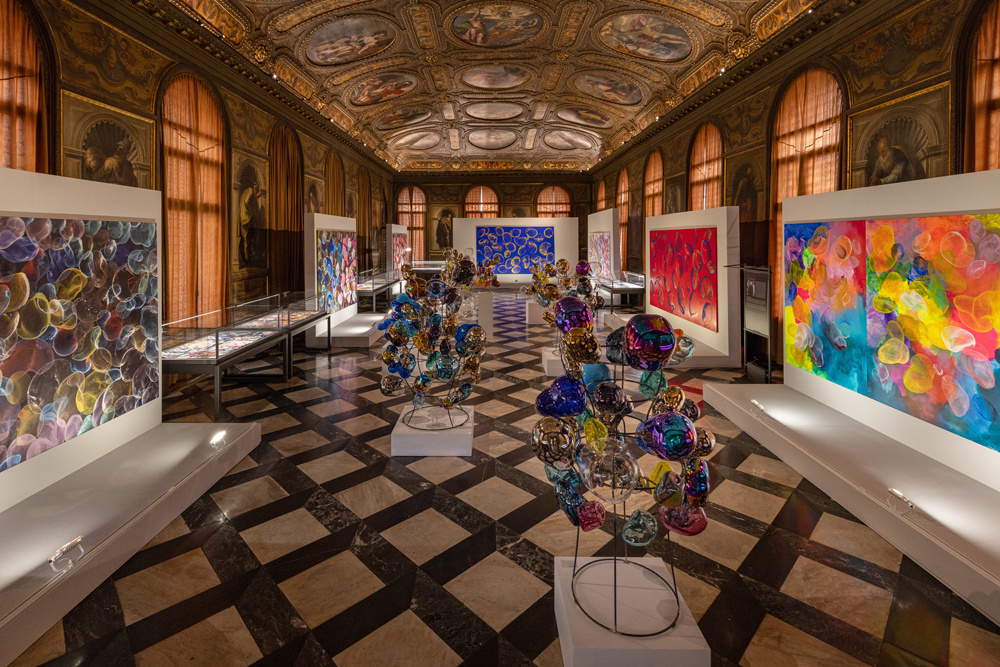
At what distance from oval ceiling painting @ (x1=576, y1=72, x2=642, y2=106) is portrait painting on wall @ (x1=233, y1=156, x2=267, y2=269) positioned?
305 inches

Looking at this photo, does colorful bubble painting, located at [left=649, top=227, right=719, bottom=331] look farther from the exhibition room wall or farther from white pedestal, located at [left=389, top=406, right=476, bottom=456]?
the exhibition room wall

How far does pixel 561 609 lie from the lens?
2408mm

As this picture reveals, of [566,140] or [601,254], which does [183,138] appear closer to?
[601,254]

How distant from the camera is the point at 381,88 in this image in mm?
13227

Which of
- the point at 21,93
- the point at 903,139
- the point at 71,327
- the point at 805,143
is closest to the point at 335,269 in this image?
the point at 21,93

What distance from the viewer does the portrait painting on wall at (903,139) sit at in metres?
5.82

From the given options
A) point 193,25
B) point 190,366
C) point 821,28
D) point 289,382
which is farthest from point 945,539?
point 193,25

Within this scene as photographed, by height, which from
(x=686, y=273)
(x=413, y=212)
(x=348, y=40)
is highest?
(x=348, y=40)

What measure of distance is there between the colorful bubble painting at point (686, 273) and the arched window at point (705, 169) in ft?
6.41

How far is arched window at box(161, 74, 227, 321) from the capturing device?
7.41 metres

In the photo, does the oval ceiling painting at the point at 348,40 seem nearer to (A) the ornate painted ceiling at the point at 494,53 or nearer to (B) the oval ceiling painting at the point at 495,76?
(A) the ornate painted ceiling at the point at 494,53

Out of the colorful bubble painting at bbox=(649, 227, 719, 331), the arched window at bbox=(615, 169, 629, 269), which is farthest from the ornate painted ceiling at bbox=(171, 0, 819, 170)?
the colorful bubble painting at bbox=(649, 227, 719, 331)

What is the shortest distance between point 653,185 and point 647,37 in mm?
5444

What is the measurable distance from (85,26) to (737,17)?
8.94 meters
